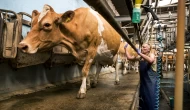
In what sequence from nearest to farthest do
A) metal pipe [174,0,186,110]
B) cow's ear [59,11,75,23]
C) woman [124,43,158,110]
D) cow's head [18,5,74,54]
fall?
metal pipe [174,0,186,110] → cow's head [18,5,74,54] → cow's ear [59,11,75,23] → woman [124,43,158,110]

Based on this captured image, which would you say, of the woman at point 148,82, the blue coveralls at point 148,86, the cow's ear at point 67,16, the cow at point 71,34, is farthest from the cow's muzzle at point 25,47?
the blue coveralls at point 148,86

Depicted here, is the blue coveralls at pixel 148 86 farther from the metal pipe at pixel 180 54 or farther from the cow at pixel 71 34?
the metal pipe at pixel 180 54

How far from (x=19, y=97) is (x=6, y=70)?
0.42 meters

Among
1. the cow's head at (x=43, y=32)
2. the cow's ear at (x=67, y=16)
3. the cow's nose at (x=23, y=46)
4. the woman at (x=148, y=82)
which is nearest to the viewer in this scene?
the cow's nose at (x=23, y=46)

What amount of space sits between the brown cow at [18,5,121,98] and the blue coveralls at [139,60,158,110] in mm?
832

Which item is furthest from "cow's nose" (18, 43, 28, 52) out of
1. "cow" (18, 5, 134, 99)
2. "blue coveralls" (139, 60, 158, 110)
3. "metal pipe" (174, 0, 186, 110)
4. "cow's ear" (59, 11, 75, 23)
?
"metal pipe" (174, 0, 186, 110)

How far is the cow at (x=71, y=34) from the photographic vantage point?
2.61 metres

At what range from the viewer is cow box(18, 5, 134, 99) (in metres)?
2.61

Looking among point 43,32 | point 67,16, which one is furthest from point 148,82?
point 43,32

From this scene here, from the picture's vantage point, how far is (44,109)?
2293mm

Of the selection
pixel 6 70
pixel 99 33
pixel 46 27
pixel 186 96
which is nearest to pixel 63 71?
pixel 99 33

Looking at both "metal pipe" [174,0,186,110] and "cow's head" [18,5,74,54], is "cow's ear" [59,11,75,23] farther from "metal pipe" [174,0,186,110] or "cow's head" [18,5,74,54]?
"metal pipe" [174,0,186,110]

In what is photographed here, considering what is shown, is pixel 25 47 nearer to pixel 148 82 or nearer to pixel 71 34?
pixel 71 34

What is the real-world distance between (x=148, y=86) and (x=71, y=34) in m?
1.30
